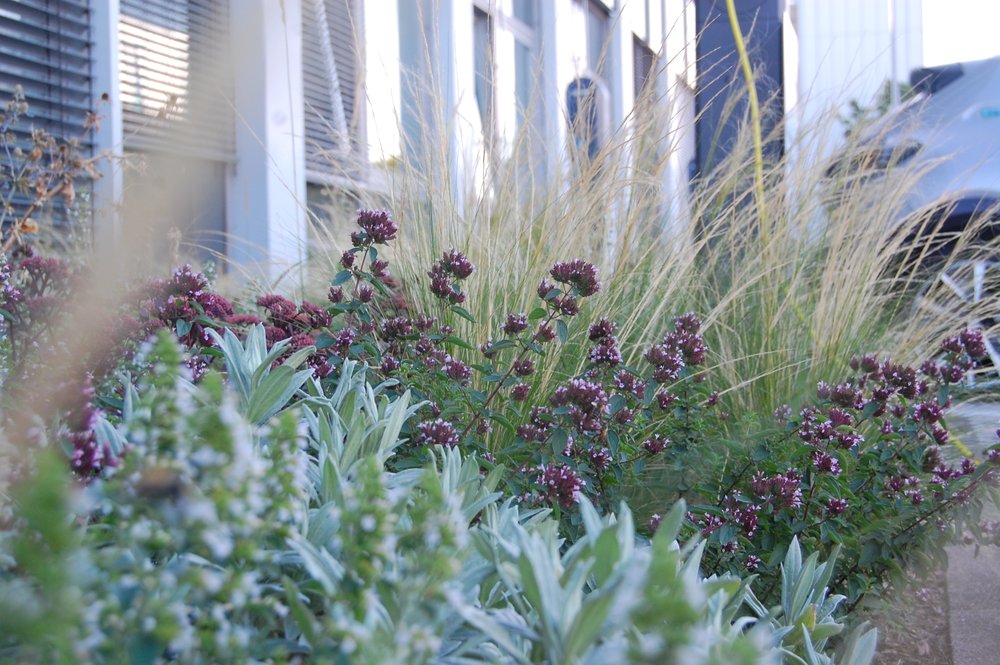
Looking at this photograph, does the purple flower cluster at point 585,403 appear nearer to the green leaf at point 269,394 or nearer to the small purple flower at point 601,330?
the small purple flower at point 601,330

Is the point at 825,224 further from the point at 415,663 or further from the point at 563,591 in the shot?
the point at 415,663

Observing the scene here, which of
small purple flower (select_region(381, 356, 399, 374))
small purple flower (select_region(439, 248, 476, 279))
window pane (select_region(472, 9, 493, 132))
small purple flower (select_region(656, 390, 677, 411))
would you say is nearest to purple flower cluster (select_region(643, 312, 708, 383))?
small purple flower (select_region(656, 390, 677, 411))

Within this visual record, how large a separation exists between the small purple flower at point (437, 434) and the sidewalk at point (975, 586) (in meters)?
1.10

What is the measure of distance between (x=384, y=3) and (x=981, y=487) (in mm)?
4488

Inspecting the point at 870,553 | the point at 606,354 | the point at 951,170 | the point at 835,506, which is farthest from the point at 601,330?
the point at 951,170

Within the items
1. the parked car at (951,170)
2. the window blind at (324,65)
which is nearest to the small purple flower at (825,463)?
the parked car at (951,170)

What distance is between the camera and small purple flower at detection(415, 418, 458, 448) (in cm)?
158

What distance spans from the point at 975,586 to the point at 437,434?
1.50m

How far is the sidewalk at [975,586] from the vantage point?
1.88m

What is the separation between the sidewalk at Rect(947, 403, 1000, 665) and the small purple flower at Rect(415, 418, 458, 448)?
43.2 inches

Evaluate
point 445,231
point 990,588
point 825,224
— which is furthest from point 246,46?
point 825,224

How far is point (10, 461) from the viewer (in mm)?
983

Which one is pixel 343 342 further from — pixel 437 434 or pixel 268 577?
pixel 268 577

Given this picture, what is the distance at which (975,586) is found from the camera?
88.2 inches
